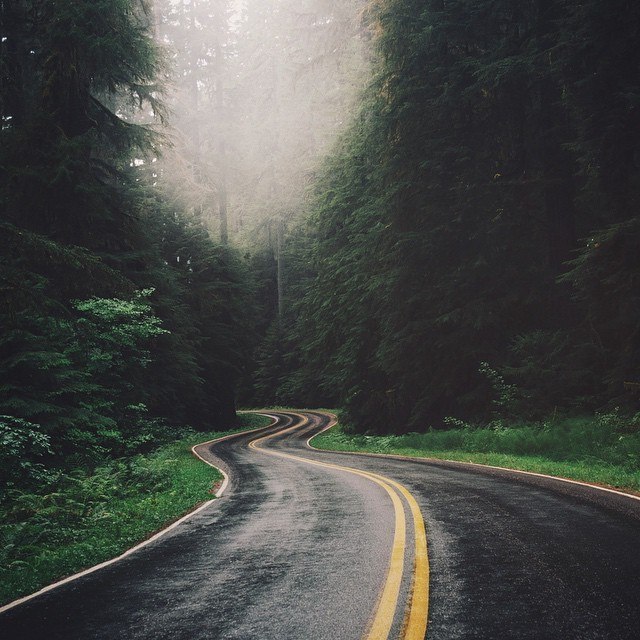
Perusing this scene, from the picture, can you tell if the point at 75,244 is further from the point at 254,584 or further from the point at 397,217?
the point at 254,584

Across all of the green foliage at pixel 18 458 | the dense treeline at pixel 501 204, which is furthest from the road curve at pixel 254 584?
the dense treeline at pixel 501 204

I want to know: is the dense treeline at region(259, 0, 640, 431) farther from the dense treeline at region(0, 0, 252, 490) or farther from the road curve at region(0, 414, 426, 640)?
the road curve at region(0, 414, 426, 640)

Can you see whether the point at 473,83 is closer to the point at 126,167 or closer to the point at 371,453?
the point at 371,453

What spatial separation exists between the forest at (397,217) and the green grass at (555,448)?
3.28ft

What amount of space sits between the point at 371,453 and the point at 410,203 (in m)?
10.3

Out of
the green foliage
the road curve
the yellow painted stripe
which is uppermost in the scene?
the green foliage

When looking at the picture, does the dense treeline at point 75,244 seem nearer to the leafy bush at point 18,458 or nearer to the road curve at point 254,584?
the leafy bush at point 18,458

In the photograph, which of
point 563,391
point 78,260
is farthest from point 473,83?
point 78,260

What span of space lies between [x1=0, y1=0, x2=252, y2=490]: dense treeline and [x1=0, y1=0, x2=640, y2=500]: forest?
0.25ft

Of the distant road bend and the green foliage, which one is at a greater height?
the green foliage

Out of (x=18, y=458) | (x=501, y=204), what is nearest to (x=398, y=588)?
(x=18, y=458)

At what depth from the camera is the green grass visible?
11.2 metres

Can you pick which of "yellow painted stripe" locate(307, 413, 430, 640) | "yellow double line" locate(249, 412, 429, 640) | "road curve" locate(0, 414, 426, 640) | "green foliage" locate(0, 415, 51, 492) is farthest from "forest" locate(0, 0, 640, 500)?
"yellow painted stripe" locate(307, 413, 430, 640)

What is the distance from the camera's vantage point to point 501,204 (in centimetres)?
1884
